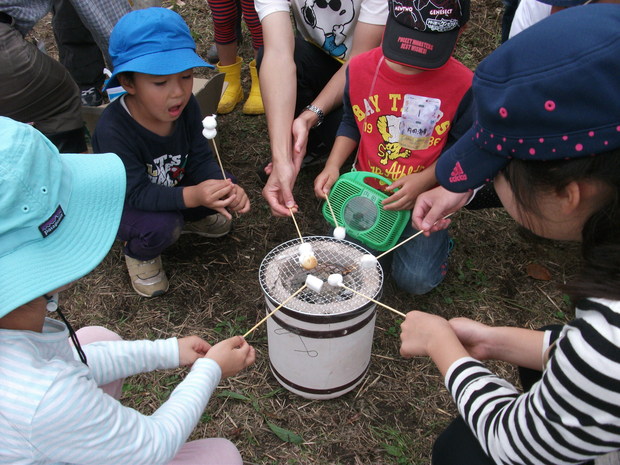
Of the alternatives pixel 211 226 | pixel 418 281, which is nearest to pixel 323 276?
pixel 418 281

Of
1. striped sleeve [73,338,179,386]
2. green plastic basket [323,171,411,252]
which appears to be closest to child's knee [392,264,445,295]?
green plastic basket [323,171,411,252]

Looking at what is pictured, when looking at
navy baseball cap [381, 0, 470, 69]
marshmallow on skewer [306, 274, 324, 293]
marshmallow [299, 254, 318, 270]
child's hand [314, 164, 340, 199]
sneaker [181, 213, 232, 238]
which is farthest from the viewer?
sneaker [181, 213, 232, 238]

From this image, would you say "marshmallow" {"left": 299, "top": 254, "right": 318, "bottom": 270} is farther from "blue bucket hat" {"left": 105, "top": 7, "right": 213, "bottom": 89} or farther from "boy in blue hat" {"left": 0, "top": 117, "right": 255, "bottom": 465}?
"blue bucket hat" {"left": 105, "top": 7, "right": 213, "bottom": 89}

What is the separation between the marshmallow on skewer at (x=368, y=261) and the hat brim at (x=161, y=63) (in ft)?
3.99

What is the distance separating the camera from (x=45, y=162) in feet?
4.10

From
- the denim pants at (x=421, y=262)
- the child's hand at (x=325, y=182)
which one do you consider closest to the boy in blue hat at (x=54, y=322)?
the child's hand at (x=325, y=182)

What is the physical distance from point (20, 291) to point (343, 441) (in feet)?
4.97

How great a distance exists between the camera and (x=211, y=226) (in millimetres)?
3139

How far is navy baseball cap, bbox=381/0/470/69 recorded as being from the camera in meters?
2.13

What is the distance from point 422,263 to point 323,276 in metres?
0.84

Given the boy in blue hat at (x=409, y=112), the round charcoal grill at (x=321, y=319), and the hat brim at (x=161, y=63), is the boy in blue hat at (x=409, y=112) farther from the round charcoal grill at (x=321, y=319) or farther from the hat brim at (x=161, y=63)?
the hat brim at (x=161, y=63)

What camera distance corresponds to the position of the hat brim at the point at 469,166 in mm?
1334

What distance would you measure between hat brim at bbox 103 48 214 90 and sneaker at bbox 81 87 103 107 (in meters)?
1.90

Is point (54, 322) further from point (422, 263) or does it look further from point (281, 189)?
point (422, 263)
